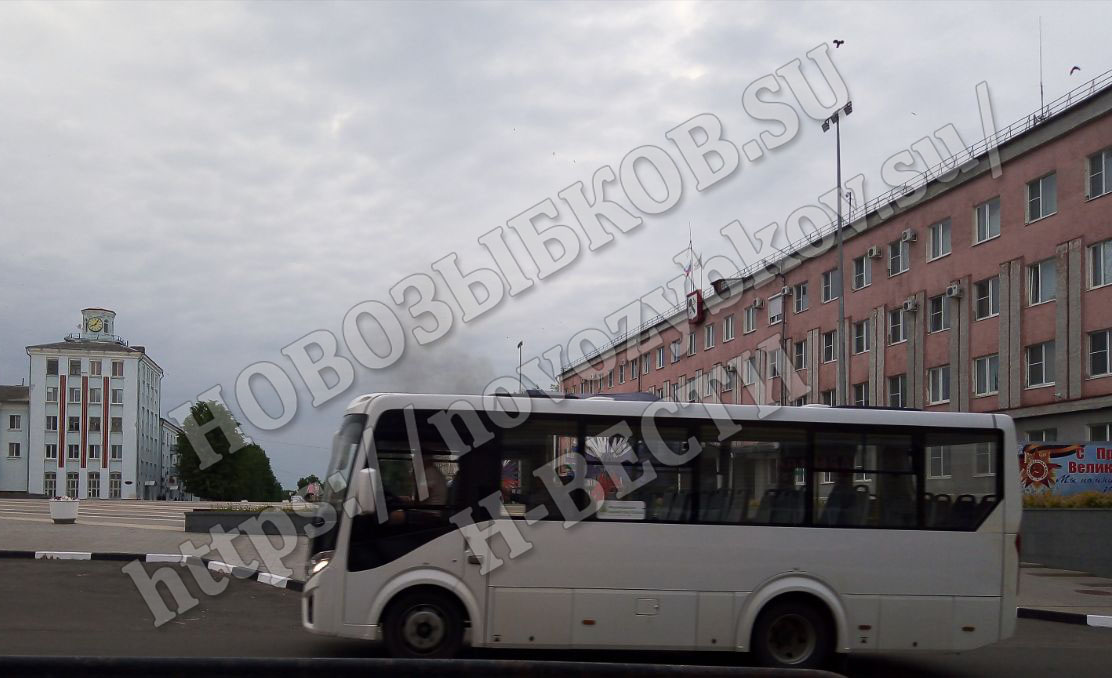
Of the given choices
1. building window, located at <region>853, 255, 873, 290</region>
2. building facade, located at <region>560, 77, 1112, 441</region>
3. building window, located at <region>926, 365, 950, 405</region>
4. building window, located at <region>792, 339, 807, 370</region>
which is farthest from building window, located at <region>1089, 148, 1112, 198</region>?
building window, located at <region>792, 339, 807, 370</region>

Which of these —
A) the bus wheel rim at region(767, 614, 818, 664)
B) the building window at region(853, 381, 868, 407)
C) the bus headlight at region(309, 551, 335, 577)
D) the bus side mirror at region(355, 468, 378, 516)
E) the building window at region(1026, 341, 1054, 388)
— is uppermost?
the building window at region(1026, 341, 1054, 388)

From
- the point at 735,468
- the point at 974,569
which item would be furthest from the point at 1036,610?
the point at 735,468

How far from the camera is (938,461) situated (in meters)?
10.3

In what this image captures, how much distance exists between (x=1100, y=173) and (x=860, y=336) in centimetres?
1417

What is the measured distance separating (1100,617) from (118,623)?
13.5 meters

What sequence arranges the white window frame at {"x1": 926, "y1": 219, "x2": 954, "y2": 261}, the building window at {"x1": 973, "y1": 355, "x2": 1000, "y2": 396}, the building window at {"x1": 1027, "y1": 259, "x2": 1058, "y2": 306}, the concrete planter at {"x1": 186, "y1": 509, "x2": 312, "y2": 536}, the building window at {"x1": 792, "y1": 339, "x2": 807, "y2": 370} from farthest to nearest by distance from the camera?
the building window at {"x1": 792, "y1": 339, "x2": 807, "y2": 370} → the white window frame at {"x1": 926, "y1": 219, "x2": 954, "y2": 261} → the building window at {"x1": 973, "y1": 355, "x2": 1000, "y2": 396} → the building window at {"x1": 1027, "y1": 259, "x2": 1058, "y2": 306} → the concrete planter at {"x1": 186, "y1": 509, "x2": 312, "y2": 536}

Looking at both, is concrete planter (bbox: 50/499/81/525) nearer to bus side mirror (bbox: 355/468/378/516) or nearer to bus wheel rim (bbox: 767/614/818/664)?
bus side mirror (bbox: 355/468/378/516)

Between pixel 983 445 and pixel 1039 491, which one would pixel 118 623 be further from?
pixel 1039 491

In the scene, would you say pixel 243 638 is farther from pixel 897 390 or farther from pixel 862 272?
pixel 862 272

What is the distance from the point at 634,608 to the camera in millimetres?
9688

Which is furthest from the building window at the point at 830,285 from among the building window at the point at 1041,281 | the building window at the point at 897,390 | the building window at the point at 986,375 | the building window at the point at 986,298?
the building window at the point at 1041,281

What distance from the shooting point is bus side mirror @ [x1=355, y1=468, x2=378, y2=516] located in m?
9.46

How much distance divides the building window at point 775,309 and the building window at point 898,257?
933 cm

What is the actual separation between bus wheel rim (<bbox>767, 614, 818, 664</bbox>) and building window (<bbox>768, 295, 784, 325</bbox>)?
39.2 m
